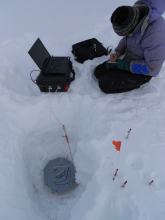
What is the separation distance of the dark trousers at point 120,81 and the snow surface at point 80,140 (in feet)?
0.34

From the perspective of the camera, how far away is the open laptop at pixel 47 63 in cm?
191

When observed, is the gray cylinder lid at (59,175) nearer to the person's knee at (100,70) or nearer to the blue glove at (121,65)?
the person's knee at (100,70)

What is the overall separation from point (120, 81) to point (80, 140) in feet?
3.33

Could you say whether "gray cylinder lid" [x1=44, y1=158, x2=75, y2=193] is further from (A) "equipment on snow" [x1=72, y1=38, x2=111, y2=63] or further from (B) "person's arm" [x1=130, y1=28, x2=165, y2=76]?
(A) "equipment on snow" [x1=72, y1=38, x2=111, y2=63]

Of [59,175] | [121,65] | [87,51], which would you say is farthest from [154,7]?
[59,175]

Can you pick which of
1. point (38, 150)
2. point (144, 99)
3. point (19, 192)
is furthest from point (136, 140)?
point (38, 150)

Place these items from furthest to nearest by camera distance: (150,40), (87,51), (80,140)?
(87,51), (80,140), (150,40)

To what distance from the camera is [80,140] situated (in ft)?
5.79

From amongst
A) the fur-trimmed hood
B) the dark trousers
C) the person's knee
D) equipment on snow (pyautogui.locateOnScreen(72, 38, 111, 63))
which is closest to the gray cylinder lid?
the dark trousers

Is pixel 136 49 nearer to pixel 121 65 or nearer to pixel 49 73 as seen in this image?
pixel 121 65

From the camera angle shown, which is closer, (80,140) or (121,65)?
(80,140)

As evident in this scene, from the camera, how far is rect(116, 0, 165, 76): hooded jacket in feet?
4.57

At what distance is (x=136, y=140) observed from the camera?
152 centimetres

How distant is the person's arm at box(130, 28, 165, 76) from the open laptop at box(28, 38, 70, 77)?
1.05m
